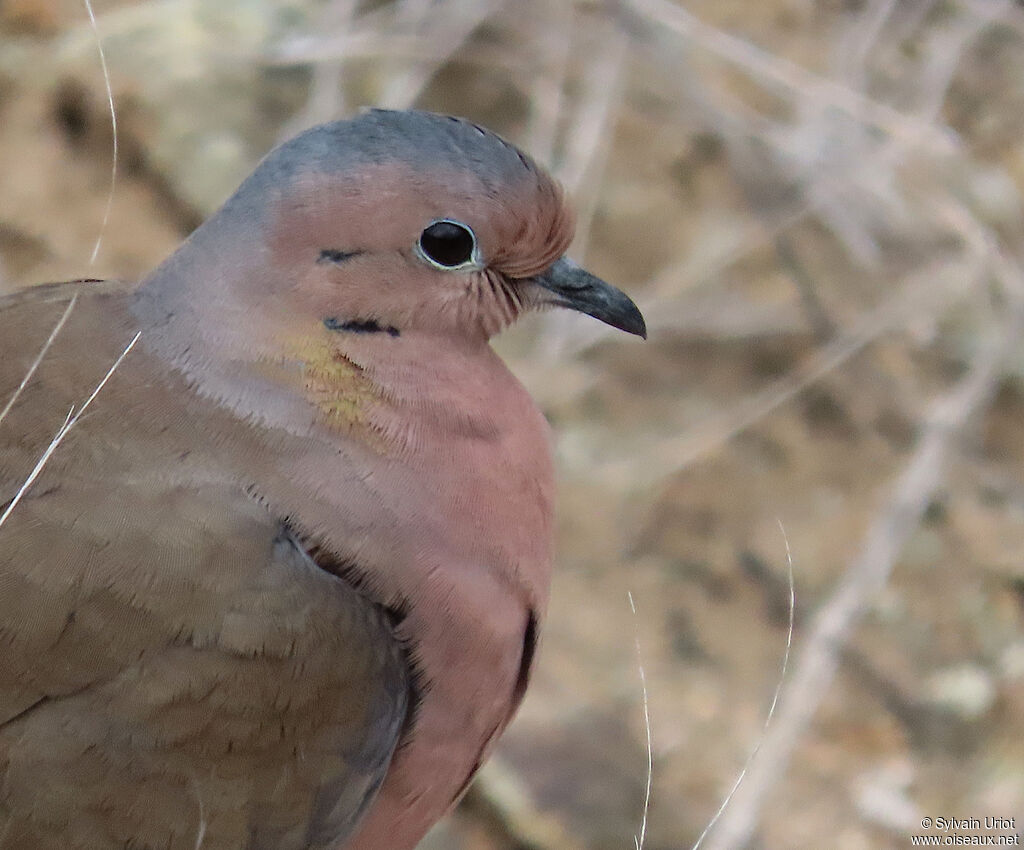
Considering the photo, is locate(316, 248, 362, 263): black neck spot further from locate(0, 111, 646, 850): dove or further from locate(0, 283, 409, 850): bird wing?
locate(0, 283, 409, 850): bird wing

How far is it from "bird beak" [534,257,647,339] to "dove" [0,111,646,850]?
5 cm

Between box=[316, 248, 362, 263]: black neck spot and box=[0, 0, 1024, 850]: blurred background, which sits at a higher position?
box=[316, 248, 362, 263]: black neck spot

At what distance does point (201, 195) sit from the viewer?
115 inches

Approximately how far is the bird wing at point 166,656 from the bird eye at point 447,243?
11.6 inches

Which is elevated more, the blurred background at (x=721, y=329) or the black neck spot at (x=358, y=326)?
the black neck spot at (x=358, y=326)

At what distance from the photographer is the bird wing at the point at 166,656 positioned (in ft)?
3.60

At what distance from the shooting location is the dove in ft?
3.62

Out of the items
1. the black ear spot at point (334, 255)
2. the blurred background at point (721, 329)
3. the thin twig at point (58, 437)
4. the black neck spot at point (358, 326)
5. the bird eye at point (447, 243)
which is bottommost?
the blurred background at point (721, 329)

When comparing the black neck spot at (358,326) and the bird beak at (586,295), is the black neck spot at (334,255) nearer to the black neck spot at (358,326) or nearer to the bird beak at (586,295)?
the black neck spot at (358,326)

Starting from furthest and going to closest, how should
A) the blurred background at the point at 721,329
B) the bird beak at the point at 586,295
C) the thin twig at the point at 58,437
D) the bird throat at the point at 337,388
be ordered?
the blurred background at the point at 721,329 < the bird beak at the point at 586,295 < the bird throat at the point at 337,388 < the thin twig at the point at 58,437

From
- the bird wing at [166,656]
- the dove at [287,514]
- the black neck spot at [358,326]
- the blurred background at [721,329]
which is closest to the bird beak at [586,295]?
the dove at [287,514]

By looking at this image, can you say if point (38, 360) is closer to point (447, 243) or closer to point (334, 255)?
point (334, 255)

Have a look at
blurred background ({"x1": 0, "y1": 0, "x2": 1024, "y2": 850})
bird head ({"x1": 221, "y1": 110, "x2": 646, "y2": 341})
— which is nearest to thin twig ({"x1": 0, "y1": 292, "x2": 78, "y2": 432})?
bird head ({"x1": 221, "y1": 110, "x2": 646, "y2": 341})

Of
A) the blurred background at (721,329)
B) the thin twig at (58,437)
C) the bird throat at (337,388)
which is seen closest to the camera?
the thin twig at (58,437)
